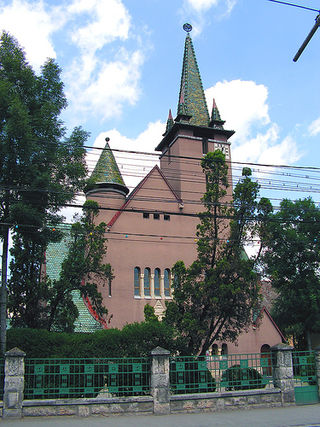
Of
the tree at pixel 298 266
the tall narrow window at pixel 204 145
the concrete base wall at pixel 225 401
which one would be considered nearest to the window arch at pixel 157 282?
the tall narrow window at pixel 204 145

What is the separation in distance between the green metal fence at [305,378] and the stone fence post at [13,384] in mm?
8839

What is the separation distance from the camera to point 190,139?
33.8 m

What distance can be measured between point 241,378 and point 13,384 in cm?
725

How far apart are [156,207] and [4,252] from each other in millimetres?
13197

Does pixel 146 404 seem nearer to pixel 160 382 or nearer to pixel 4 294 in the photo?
pixel 160 382

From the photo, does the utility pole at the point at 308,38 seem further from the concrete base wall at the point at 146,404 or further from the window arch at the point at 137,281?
the window arch at the point at 137,281

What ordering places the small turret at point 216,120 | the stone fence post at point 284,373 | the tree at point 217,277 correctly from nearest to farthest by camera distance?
the stone fence post at point 284,373 → the tree at point 217,277 → the small turret at point 216,120

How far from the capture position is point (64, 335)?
51.8 ft

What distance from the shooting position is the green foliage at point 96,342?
1521 centimetres

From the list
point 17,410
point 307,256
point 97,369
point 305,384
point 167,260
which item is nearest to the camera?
point 17,410

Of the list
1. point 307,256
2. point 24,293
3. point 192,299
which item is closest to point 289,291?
point 307,256

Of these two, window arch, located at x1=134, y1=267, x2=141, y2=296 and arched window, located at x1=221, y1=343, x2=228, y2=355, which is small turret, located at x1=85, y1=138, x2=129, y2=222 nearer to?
window arch, located at x1=134, y1=267, x2=141, y2=296

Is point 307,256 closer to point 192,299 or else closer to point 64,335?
point 192,299

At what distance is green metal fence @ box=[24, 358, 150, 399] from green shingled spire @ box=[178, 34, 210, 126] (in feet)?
76.3
